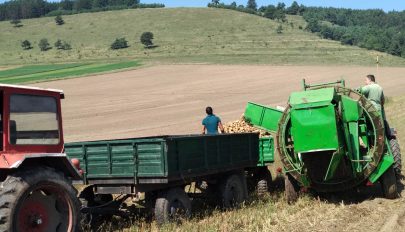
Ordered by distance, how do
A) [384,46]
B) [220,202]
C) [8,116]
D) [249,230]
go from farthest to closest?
[384,46], [220,202], [249,230], [8,116]

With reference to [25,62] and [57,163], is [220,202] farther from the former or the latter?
[25,62]

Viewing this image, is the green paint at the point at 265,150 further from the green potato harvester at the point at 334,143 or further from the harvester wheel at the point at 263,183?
the green potato harvester at the point at 334,143

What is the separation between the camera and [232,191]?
943 cm

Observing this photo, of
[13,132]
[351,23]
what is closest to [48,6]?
[351,23]

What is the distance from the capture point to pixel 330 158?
8.42m

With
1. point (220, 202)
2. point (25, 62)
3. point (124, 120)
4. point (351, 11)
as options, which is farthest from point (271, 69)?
point (351, 11)

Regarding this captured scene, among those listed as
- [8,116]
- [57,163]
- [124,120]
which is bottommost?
[124,120]

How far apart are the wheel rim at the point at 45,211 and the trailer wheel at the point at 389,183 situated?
526 cm

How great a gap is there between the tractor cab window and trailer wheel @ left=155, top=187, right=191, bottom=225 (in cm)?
184

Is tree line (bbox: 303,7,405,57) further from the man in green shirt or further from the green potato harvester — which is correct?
the green potato harvester

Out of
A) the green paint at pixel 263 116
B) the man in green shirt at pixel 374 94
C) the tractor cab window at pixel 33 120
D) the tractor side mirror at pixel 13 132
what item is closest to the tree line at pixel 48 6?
the green paint at pixel 263 116

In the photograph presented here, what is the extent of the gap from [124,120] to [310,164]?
60.7ft

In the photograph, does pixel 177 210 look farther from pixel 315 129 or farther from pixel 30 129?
pixel 30 129

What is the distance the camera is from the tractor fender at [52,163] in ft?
19.1
